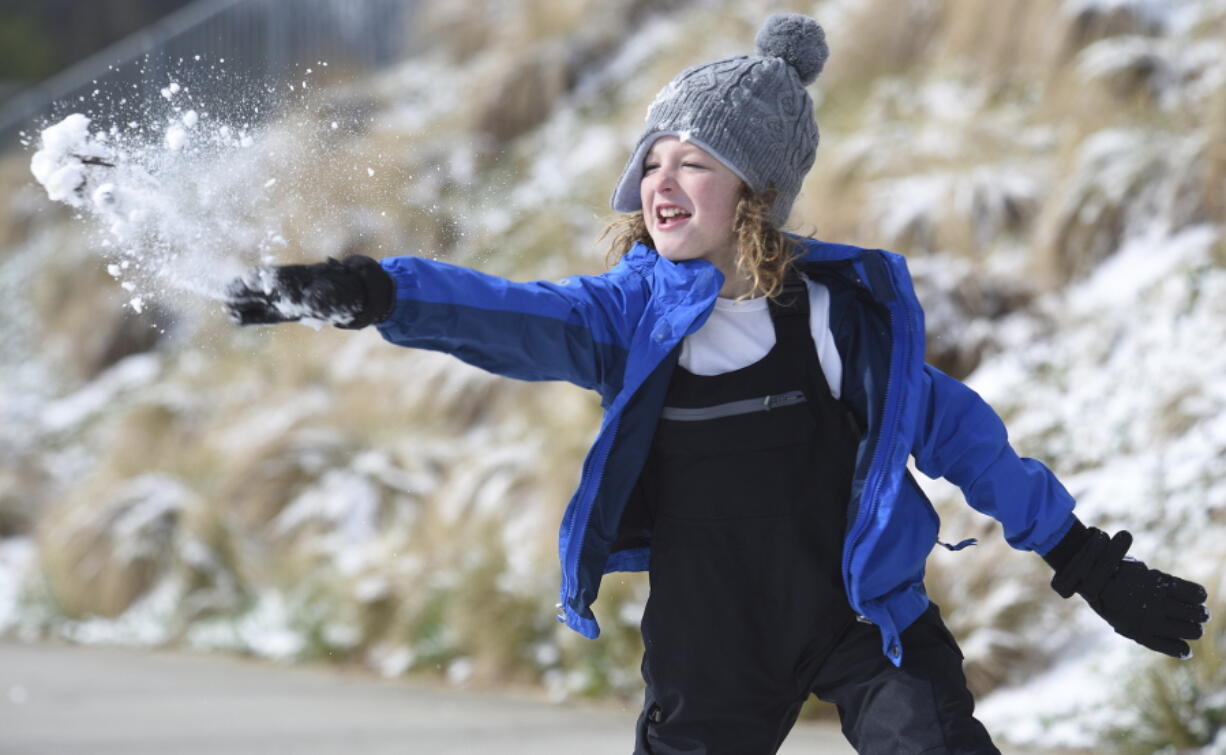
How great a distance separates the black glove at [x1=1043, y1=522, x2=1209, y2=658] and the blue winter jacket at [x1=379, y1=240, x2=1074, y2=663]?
0.17 feet

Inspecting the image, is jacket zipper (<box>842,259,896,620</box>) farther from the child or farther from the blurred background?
the blurred background

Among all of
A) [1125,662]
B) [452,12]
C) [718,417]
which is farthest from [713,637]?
[452,12]

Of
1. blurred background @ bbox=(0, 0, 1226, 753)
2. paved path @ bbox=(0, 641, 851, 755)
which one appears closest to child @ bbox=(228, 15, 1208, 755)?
blurred background @ bbox=(0, 0, 1226, 753)

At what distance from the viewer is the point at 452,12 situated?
1298 centimetres

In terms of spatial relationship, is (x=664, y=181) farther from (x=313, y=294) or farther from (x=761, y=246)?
(x=313, y=294)

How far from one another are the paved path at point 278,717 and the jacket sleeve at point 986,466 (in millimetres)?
1808

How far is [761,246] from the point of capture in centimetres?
250

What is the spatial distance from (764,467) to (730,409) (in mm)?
114

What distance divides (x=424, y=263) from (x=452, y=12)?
1132cm

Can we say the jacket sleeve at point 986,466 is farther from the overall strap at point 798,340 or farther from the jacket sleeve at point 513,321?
the jacket sleeve at point 513,321

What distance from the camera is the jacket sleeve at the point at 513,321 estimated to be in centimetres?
214

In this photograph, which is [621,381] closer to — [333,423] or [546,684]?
[546,684]

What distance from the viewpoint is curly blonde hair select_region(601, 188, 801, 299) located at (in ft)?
8.20

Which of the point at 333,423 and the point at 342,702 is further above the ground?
the point at 333,423
